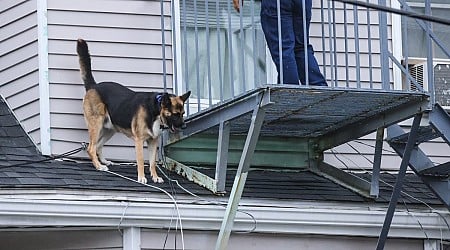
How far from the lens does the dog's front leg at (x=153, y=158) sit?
9.50 m

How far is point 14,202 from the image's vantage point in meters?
8.67

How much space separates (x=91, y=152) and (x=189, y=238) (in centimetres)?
106

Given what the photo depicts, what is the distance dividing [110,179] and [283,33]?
5.88ft

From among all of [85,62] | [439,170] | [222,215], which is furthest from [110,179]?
[439,170]

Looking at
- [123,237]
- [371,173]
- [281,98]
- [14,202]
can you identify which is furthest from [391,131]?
[14,202]

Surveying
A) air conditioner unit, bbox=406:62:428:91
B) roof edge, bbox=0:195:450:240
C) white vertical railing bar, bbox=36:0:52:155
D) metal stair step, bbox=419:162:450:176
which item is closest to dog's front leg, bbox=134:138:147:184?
roof edge, bbox=0:195:450:240

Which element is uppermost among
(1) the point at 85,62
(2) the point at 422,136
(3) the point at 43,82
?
(1) the point at 85,62

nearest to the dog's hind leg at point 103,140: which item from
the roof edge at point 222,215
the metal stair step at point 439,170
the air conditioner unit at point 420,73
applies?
the roof edge at point 222,215

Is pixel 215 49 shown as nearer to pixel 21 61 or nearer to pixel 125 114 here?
pixel 125 114

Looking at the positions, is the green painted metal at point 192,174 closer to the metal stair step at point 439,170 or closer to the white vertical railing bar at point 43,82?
the white vertical railing bar at point 43,82

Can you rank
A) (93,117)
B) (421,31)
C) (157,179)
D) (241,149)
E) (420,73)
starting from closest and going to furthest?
(157,179) < (93,117) < (241,149) < (420,73) < (421,31)

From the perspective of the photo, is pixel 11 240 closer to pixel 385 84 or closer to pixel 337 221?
pixel 337 221

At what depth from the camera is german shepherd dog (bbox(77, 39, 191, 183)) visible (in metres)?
9.26

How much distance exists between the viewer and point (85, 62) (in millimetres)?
9766
